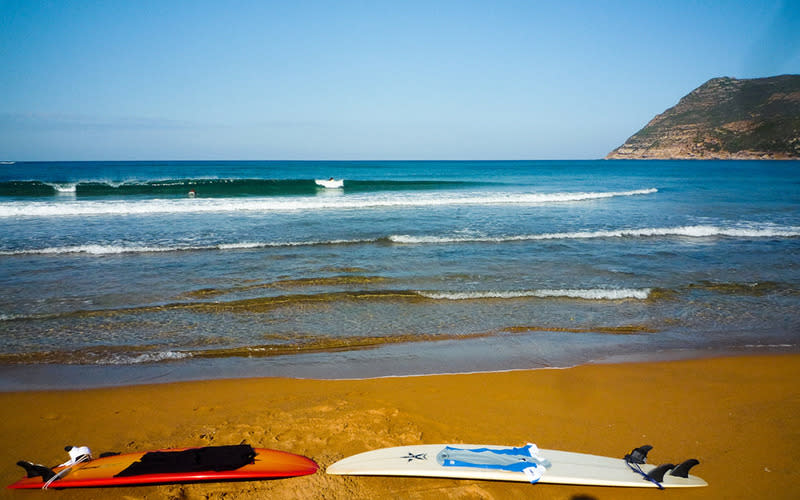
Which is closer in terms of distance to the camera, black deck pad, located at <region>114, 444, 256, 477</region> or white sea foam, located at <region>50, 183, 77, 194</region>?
black deck pad, located at <region>114, 444, 256, 477</region>

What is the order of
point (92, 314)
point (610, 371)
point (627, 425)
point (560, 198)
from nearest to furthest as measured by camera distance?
point (627, 425) < point (610, 371) < point (92, 314) < point (560, 198)

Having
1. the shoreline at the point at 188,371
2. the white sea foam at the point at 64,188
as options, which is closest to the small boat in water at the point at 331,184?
the white sea foam at the point at 64,188

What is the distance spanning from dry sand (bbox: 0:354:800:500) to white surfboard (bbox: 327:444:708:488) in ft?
0.30

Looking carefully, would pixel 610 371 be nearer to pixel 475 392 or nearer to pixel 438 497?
pixel 475 392

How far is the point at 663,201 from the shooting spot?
2698 centimetres

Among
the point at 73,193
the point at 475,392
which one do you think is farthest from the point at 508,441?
the point at 73,193

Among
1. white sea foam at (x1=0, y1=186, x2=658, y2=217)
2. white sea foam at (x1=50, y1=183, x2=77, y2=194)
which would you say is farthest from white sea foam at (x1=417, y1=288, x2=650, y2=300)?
white sea foam at (x1=50, y1=183, x2=77, y2=194)

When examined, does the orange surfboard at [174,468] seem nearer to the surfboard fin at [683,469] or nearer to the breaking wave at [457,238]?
the surfboard fin at [683,469]

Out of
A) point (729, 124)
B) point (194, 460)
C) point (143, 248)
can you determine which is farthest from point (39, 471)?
point (729, 124)

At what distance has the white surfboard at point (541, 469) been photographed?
370cm

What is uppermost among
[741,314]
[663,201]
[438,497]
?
[663,201]

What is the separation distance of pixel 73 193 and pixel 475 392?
117ft

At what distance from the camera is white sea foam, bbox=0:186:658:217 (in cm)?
2161

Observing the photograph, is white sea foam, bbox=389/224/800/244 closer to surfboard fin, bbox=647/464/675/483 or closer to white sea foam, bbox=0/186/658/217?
white sea foam, bbox=0/186/658/217
